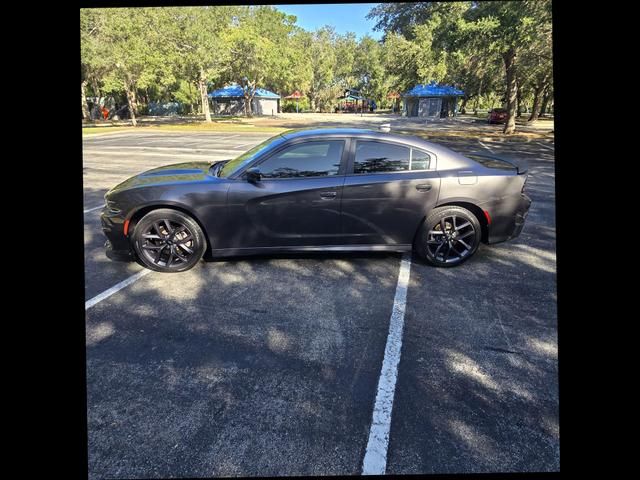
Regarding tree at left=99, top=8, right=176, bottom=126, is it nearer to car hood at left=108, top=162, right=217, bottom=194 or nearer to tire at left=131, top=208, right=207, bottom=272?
car hood at left=108, top=162, right=217, bottom=194

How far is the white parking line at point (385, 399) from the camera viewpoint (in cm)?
203

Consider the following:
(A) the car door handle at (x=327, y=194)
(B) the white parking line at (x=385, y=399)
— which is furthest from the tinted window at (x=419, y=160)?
(B) the white parking line at (x=385, y=399)

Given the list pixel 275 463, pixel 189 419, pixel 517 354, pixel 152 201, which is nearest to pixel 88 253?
pixel 152 201

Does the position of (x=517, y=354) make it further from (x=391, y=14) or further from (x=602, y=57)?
(x=391, y=14)

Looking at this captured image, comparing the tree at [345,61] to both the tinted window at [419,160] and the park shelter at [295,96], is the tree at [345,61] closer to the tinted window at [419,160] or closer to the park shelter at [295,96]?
the park shelter at [295,96]

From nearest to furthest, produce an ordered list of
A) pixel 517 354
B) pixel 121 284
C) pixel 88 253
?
pixel 517 354, pixel 121 284, pixel 88 253

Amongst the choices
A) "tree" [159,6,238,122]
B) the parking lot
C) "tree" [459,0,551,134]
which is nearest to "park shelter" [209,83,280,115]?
"tree" [159,6,238,122]

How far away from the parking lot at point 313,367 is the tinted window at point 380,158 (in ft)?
3.61

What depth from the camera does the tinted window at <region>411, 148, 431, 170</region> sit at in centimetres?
430

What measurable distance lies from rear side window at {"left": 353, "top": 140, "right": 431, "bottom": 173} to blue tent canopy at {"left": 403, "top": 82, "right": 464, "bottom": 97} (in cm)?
4777

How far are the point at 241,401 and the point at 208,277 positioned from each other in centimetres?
201

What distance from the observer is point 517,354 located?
2.92m

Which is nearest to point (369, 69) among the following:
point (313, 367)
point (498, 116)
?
point (498, 116)

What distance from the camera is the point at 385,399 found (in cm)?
245
